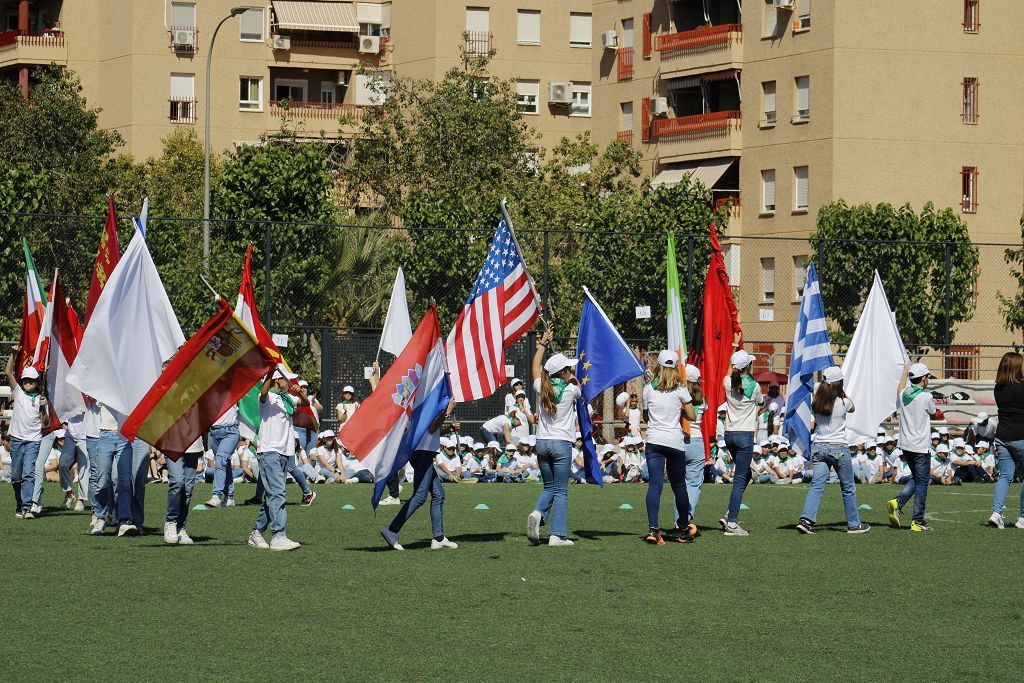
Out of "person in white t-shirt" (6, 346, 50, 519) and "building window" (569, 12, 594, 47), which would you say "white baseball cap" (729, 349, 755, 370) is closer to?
"person in white t-shirt" (6, 346, 50, 519)

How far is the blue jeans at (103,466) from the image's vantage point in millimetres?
17688

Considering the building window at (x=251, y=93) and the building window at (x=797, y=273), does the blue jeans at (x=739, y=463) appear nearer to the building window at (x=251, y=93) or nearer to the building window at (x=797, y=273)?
the building window at (x=797, y=273)

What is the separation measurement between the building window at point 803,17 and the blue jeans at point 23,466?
3878 cm

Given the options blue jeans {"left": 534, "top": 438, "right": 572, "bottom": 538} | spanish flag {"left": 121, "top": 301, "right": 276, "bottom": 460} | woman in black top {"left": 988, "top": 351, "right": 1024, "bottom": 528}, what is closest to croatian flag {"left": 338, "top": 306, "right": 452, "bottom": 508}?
spanish flag {"left": 121, "top": 301, "right": 276, "bottom": 460}

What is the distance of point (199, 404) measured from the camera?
16.3m

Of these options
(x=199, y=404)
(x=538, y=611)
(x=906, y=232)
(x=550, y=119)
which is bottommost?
(x=538, y=611)

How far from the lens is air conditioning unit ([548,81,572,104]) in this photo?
68062 millimetres

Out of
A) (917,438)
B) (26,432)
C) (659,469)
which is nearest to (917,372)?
(917,438)

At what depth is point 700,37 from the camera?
58.0 meters

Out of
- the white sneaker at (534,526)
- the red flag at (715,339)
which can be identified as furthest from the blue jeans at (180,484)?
the red flag at (715,339)

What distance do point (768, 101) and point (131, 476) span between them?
4167cm

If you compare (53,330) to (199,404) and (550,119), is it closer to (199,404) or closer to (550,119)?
(199,404)

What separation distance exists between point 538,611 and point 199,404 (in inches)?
197

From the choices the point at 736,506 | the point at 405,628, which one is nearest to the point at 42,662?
the point at 405,628
